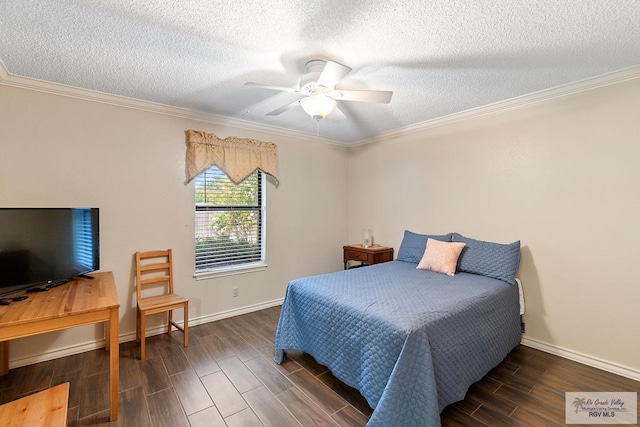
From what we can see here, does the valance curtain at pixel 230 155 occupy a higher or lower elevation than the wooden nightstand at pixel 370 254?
higher

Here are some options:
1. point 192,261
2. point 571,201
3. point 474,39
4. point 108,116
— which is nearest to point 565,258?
point 571,201

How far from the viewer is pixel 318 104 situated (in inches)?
84.4

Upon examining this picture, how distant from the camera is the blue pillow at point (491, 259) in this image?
271cm

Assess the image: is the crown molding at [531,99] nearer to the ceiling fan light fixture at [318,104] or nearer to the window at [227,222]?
the ceiling fan light fixture at [318,104]

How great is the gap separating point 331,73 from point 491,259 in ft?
7.47

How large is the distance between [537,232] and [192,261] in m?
3.56

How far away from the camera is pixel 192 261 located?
3.29 metres

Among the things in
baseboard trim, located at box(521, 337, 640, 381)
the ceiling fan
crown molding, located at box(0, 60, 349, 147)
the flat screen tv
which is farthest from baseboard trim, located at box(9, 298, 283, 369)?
baseboard trim, located at box(521, 337, 640, 381)

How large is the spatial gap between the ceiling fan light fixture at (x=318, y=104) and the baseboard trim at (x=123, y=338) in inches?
102

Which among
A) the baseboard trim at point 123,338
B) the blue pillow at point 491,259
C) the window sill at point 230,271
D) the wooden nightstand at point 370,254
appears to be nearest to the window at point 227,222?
the window sill at point 230,271

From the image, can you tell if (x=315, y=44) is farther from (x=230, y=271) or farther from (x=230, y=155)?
(x=230, y=271)

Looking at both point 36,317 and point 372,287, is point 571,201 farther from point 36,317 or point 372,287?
point 36,317

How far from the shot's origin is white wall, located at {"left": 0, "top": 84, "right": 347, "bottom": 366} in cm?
244

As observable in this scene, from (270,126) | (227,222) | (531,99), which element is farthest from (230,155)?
(531,99)
